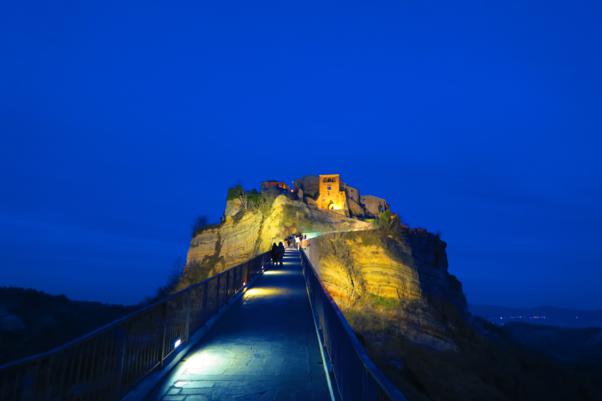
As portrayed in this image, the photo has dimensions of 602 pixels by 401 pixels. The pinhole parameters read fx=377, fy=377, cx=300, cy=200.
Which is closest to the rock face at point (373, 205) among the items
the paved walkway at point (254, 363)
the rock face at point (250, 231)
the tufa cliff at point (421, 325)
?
the rock face at point (250, 231)

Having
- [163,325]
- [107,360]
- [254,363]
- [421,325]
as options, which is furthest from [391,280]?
[107,360]

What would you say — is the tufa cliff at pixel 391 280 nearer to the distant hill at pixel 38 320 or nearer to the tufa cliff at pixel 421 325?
the tufa cliff at pixel 421 325

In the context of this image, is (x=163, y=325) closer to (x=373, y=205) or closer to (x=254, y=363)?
(x=254, y=363)

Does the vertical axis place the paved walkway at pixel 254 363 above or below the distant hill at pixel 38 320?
above

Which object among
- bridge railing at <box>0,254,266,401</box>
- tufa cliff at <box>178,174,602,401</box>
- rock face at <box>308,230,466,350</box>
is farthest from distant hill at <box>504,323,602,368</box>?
bridge railing at <box>0,254,266,401</box>

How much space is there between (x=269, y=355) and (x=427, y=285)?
29145mm

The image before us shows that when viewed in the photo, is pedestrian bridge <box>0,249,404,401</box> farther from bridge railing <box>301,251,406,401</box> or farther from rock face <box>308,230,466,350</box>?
rock face <box>308,230,466,350</box>

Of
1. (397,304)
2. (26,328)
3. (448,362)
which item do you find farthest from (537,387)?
(26,328)

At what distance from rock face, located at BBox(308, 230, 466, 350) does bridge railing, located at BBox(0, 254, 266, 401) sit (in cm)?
2110

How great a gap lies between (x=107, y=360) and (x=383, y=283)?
28.1 m

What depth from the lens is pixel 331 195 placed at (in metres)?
79.6

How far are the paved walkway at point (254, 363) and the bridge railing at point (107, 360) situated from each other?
1.70ft

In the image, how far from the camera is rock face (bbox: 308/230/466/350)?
28172 mm

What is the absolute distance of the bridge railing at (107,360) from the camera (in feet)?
10.8
